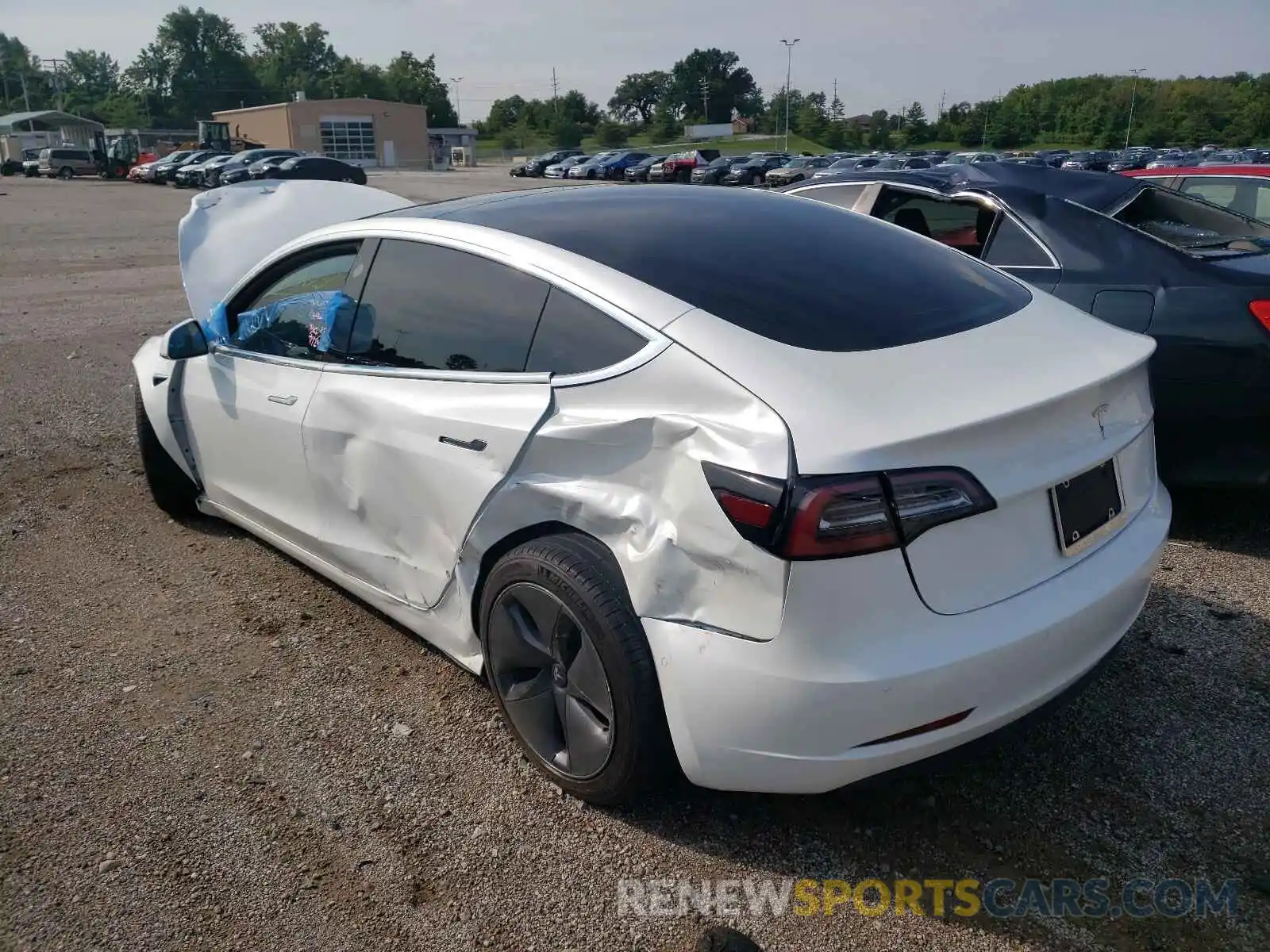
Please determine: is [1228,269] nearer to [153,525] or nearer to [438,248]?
[438,248]

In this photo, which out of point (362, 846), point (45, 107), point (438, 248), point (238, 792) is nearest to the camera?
point (362, 846)

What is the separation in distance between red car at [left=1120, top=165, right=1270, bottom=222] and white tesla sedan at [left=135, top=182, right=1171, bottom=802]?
630cm

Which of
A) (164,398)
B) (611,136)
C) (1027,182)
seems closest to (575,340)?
(164,398)

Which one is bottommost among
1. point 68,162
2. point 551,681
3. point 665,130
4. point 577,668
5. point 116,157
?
point 551,681

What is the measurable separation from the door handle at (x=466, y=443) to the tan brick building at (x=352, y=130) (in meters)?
80.7

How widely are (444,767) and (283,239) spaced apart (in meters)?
3.22

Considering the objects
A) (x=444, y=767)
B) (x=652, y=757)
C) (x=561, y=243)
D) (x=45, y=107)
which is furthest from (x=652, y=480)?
(x=45, y=107)

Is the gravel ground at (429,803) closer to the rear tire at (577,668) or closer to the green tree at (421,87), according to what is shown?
the rear tire at (577,668)

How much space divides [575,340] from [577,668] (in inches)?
34.6

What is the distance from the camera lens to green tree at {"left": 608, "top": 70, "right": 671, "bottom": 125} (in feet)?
438

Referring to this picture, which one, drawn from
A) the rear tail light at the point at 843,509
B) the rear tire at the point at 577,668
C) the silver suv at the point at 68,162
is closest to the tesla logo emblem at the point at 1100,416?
the rear tail light at the point at 843,509

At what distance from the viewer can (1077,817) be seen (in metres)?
2.69

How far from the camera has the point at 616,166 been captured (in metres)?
50.8

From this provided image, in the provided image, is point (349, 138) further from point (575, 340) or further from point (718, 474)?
point (718, 474)
